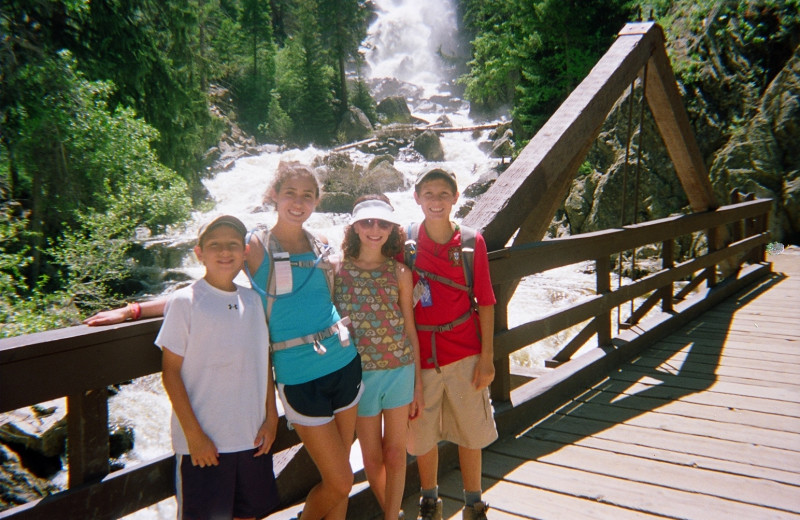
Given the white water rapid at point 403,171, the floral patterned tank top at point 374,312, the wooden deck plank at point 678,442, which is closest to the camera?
the floral patterned tank top at point 374,312

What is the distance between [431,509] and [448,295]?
2.74ft

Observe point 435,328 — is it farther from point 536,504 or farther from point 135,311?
point 135,311

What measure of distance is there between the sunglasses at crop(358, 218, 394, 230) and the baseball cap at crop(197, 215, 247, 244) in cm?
46

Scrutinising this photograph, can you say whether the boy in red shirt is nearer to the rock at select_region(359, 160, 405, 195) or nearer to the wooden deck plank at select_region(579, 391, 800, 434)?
the wooden deck plank at select_region(579, 391, 800, 434)

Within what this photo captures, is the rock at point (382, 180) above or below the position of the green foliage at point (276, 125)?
below

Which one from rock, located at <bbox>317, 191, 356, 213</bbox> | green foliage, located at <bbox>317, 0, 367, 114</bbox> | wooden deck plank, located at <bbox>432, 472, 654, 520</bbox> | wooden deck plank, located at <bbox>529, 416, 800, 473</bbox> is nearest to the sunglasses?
wooden deck plank, located at <bbox>432, 472, 654, 520</bbox>

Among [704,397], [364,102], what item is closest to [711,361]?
[704,397]

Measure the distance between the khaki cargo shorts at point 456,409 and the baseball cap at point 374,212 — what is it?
2.17 feet

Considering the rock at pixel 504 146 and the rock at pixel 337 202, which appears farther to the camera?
the rock at pixel 504 146

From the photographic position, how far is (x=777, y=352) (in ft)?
15.8

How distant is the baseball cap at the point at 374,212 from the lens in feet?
7.00

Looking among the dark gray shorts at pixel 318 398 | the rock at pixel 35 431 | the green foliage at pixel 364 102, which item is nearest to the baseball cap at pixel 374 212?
the dark gray shorts at pixel 318 398

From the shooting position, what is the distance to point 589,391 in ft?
12.9

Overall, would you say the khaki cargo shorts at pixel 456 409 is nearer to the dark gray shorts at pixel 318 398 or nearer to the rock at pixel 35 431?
the dark gray shorts at pixel 318 398
